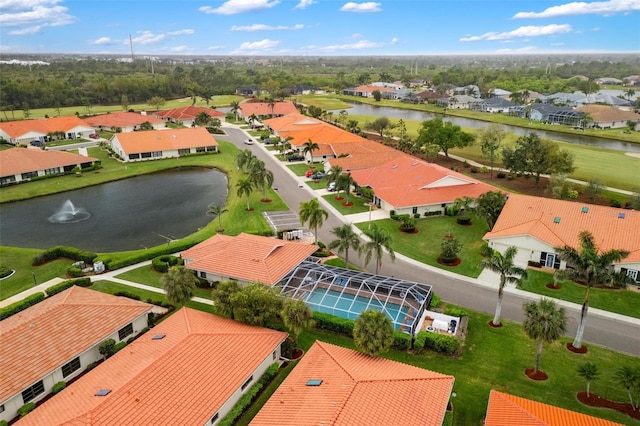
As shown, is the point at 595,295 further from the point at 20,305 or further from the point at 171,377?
the point at 20,305

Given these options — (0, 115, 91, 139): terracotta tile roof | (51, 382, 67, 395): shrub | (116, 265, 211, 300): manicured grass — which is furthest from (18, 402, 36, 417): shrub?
(0, 115, 91, 139): terracotta tile roof

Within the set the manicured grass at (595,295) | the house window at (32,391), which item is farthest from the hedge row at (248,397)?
the manicured grass at (595,295)

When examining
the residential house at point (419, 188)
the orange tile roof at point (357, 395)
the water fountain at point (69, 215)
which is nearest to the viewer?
the orange tile roof at point (357, 395)

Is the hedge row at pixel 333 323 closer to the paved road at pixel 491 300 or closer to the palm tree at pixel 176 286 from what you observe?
the paved road at pixel 491 300

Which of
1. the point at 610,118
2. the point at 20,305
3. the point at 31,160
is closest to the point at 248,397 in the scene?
the point at 20,305

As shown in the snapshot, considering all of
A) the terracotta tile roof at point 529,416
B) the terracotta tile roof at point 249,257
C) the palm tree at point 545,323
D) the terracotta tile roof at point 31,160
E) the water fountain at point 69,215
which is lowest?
the water fountain at point 69,215
